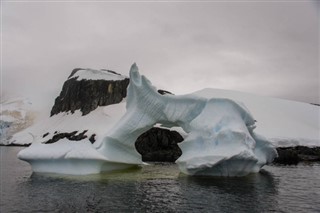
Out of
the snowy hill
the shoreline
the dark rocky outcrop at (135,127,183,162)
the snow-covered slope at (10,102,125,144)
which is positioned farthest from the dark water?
the snow-covered slope at (10,102,125,144)

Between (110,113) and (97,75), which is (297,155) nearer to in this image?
(110,113)

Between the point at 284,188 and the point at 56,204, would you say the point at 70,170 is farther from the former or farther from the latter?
the point at 284,188

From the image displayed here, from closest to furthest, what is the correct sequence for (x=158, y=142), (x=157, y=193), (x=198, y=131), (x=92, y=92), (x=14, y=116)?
(x=157, y=193) → (x=198, y=131) → (x=158, y=142) → (x=92, y=92) → (x=14, y=116)

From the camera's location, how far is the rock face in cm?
7912

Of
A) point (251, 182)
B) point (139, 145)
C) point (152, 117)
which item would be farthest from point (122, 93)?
point (251, 182)

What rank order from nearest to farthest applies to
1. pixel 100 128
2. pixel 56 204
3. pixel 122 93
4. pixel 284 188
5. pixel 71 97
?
1. pixel 56 204
2. pixel 284 188
3. pixel 100 128
4. pixel 122 93
5. pixel 71 97

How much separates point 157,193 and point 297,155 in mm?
23834

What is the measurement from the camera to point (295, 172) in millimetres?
27234

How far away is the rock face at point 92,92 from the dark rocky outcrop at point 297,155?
44.4m

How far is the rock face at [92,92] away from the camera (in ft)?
260

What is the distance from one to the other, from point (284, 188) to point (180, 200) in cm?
673

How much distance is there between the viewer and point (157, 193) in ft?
58.9

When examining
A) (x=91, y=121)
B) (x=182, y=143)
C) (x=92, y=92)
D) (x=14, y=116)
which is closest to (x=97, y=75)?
(x=92, y=92)

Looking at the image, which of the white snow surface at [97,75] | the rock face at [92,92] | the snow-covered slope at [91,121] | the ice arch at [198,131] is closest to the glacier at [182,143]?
the ice arch at [198,131]
